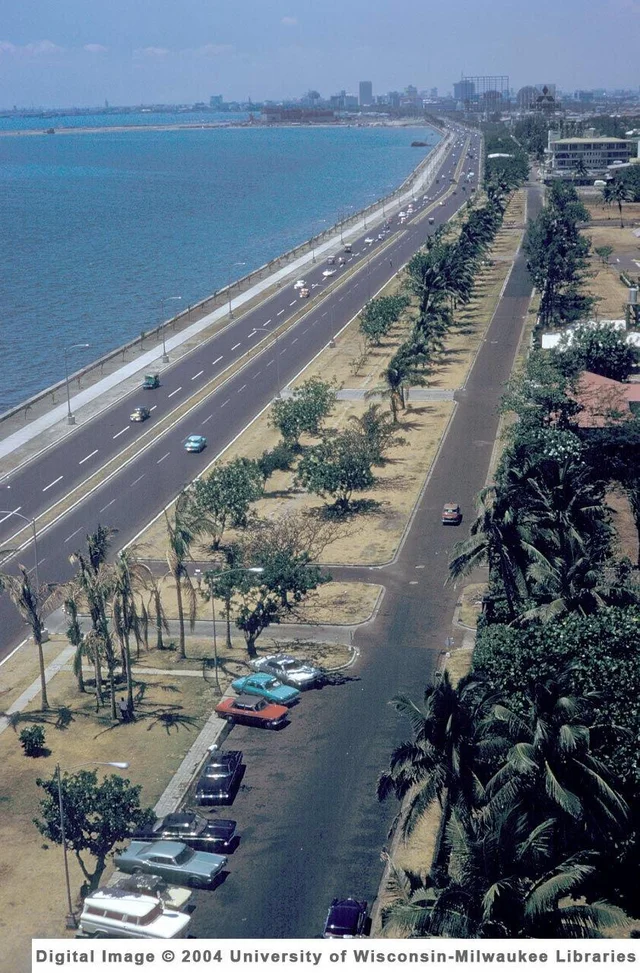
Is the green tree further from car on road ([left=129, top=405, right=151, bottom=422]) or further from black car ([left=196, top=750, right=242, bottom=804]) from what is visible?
car on road ([left=129, top=405, right=151, bottom=422])

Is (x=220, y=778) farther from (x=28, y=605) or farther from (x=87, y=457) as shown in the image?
(x=87, y=457)

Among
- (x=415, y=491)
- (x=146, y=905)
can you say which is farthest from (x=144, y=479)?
(x=146, y=905)

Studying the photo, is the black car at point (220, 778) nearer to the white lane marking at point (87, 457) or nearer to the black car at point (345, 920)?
the black car at point (345, 920)

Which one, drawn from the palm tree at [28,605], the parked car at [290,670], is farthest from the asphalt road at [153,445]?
the parked car at [290,670]

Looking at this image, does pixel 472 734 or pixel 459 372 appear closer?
pixel 472 734

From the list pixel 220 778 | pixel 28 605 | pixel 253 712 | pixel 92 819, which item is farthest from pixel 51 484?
pixel 92 819

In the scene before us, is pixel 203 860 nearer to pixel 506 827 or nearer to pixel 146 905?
pixel 146 905
